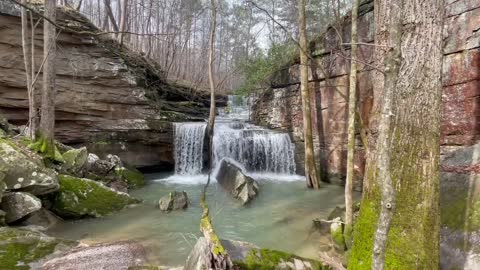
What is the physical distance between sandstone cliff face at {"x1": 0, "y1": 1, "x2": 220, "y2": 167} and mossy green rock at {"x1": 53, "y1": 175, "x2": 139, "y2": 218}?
424 centimetres

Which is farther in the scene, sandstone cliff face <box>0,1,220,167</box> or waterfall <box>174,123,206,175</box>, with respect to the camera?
waterfall <box>174,123,206,175</box>

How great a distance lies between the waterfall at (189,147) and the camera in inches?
467

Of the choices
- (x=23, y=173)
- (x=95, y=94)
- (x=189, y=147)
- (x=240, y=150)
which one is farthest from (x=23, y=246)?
(x=240, y=150)

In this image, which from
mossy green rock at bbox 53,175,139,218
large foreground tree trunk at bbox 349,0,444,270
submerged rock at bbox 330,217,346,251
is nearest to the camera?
large foreground tree trunk at bbox 349,0,444,270

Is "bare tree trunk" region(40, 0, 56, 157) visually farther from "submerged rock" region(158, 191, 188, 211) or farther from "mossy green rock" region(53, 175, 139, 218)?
"submerged rock" region(158, 191, 188, 211)

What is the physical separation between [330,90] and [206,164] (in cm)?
533

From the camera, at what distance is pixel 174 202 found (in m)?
7.54

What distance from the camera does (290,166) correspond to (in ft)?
37.4

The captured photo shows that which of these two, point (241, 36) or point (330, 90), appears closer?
point (330, 90)

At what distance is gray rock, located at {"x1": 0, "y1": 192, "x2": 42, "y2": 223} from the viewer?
538cm

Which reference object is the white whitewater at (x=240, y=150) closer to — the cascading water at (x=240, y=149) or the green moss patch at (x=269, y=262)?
the cascading water at (x=240, y=149)

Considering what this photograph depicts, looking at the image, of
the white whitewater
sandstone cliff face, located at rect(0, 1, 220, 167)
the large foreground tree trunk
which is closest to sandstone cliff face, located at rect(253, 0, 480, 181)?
the large foreground tree trunk

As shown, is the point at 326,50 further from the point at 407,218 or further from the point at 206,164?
the point at 407,218

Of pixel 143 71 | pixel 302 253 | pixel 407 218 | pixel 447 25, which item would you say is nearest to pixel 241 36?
pixel 143 71
